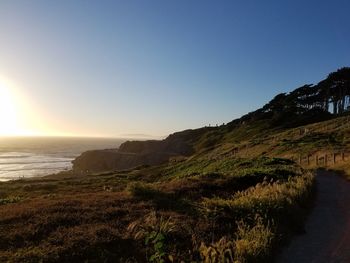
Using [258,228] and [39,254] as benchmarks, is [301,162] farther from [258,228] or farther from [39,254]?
[39,254]

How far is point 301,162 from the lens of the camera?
4019 cm

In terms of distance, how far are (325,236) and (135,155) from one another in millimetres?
107042

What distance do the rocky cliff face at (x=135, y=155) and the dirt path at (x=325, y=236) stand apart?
294 ft

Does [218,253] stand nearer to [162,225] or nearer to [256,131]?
[162,225]

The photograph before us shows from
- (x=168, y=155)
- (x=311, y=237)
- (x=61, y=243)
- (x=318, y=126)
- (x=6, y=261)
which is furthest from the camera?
(x=168, y=155)

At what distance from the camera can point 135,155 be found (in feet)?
385

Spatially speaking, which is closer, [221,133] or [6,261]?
[6,261]

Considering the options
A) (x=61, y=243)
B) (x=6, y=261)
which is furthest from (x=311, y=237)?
(x=6, y=261)

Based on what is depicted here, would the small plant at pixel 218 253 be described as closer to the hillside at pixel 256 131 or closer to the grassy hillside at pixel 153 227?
the grassy hillside at pixel 153 227

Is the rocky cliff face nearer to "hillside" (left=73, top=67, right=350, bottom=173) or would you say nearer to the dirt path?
"hillside" (left=73, top=67, right=350, bottom=173)

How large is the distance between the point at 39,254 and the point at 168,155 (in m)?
107

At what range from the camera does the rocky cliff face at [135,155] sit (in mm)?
113812

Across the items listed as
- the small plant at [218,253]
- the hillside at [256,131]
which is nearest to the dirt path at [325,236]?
the small plant at [218,253]

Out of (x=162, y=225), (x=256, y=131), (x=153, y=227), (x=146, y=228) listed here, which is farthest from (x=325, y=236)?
(x=256, y=131)
